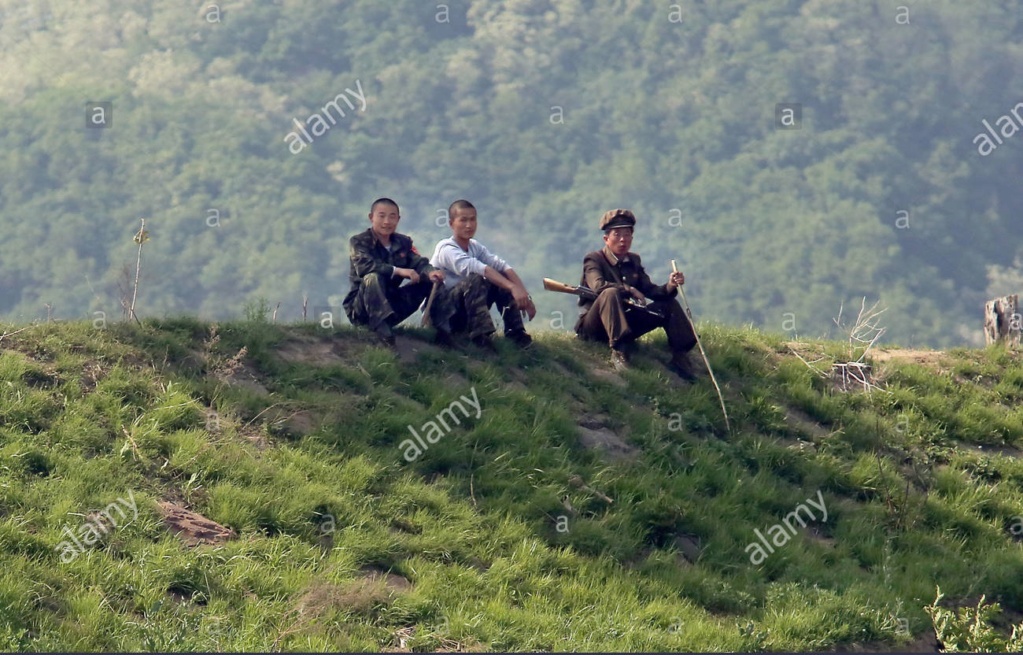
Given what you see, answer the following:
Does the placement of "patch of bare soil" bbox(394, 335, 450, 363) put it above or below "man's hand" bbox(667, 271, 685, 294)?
below

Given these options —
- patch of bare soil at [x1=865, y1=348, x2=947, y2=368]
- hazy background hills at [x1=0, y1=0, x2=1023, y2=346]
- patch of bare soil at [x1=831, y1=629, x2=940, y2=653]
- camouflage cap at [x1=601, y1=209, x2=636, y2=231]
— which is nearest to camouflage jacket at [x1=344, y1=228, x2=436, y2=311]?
camouflage cap at [x1=601, y1=209, x2=636, y2=231]

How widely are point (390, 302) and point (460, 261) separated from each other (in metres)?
0.70

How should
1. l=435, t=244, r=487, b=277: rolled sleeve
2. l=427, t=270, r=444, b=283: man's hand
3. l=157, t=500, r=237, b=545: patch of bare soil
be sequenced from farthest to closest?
l=435, t=244, r=487, b=277: rolled sleeve → l=427, t=270, r=444, b=283: man's hand → l=157, t=500, r=237, b=545: patch of bare soil

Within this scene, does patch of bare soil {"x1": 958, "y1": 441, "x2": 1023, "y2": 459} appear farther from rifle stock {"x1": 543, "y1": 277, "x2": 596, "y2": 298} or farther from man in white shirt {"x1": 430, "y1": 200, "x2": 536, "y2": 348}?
man in white shirt {"x1": 430, "y1": 200, "x2": 536, "y2": 348}

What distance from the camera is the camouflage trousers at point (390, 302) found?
10938 mm

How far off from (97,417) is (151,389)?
551 millimetres

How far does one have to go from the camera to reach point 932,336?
239 feet

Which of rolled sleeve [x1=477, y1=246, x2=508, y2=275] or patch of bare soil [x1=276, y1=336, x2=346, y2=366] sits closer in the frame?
patch of bare soil [x1=276, y1=336, x2=346, y2=366]

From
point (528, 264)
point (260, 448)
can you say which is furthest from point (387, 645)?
point (528, 264)

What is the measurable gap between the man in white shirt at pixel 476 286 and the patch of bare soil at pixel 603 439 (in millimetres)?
1081

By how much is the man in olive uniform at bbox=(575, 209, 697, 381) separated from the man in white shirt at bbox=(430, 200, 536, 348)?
675mm

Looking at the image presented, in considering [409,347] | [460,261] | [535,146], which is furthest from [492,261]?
[535,146]

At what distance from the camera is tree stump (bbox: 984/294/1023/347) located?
44.6 ft

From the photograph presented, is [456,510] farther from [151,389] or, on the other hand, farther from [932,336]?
[932,336]
